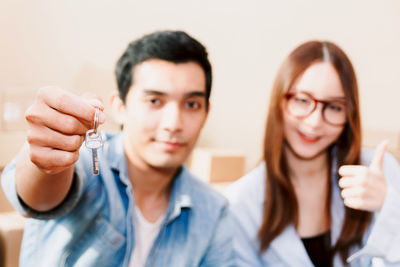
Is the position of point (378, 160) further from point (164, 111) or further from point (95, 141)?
point (95, 141)

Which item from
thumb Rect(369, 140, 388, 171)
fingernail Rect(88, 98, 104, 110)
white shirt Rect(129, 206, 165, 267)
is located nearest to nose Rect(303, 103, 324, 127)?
thumb Rect(369, 140, 388, 171)

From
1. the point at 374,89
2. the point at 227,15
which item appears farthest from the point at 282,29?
the point at 374,89

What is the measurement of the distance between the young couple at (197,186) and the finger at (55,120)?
0.04 feet

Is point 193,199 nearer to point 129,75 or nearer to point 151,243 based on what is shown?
point 151,243

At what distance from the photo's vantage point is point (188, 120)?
1.11m

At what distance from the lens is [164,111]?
1.11 metres

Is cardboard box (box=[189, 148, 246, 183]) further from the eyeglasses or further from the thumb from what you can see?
Result: the thumb

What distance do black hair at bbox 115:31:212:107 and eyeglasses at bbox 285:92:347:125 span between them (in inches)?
12.2

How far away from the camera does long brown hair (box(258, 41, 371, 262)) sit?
1.31 m

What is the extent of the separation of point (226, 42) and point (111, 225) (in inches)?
94.7

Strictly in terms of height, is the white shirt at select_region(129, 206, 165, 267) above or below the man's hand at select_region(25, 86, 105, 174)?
below

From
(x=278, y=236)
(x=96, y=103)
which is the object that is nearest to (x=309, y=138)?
(x=278, y=236)

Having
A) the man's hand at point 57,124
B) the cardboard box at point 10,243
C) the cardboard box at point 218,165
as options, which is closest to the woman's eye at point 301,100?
the man's hand at point 57,124

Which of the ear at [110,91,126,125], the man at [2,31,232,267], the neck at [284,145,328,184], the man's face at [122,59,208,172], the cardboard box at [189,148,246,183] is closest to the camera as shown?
the man at [2,31,232,267]
